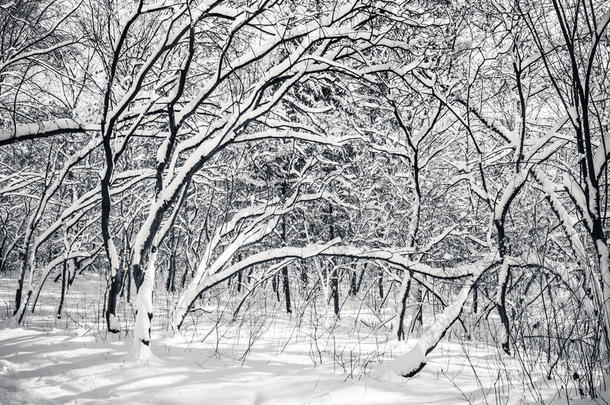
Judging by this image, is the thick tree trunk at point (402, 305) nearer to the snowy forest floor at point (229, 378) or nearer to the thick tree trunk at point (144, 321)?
the snowy forest floor at point (229, 378)

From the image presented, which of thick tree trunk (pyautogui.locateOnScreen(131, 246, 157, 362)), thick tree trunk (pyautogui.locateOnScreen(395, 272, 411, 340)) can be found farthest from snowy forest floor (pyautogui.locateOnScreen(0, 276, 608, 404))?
thick tree trunk (pyautogui.locateOnScreen(395, 272, 411, 340))

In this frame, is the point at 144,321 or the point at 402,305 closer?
the point at 144,321

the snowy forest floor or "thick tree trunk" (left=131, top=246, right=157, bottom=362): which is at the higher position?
"thick tree trunk" (left=131, top=246, right=157, bottom=362)

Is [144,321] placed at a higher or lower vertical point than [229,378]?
higher

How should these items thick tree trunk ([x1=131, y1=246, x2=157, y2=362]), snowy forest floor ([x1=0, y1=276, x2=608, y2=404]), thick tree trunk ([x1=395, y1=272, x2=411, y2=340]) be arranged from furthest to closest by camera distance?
thick tree trunk ([x1=395, y1=272, x2=411, y2=340]) → thick tree trunk ([x1=131, y1=246, x2=157, y2=362]) → snowy forest floor ([x1=0, y1=276, x2=608, y2=404])

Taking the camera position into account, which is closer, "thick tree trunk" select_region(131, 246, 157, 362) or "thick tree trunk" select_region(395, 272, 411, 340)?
"thick tree trunk" select_region(131, 246, 157, 362)

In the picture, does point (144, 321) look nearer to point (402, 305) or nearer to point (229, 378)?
point (229, 378)

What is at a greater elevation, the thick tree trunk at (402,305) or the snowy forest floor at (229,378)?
the thick tree trunk at (402,305)

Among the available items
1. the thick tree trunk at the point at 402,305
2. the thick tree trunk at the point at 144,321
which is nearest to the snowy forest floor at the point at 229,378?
the thick tree trunk at the point at 144,321

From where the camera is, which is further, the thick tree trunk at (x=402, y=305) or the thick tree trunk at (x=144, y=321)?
the thick tree trunk at (x=402, y=305)

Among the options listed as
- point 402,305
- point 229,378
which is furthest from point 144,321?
point 402,305

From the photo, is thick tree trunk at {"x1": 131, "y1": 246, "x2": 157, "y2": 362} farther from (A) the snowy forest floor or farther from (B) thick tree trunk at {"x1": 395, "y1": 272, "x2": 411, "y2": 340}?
(B) thick tree trunk at {"x1": 395, "y1": 272, "x2": 411, "y2": 340}

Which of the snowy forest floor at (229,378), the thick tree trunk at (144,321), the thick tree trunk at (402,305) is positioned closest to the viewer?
the snowy forest floor at (229,378)

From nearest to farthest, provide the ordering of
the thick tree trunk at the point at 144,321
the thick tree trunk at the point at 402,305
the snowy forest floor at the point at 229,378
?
the snowy forest floor at the point at 229,378
the thick tree trunk at the point at 144,321
the thick tree trunk at the point at 402,305
